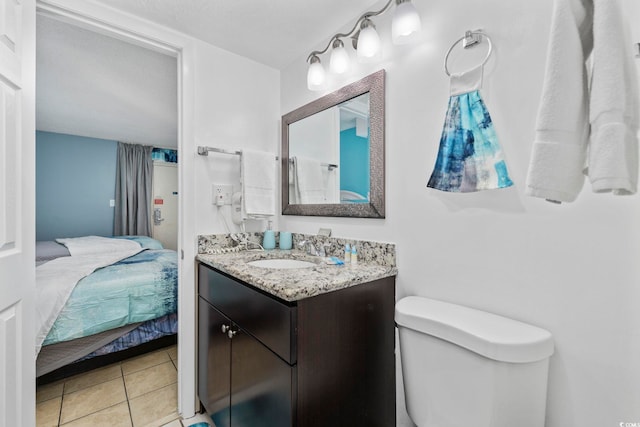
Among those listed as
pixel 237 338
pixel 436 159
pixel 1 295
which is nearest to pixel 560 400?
pixel 436 159

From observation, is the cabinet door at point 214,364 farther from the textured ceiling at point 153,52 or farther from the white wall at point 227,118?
the textured ceiling at point 153,52

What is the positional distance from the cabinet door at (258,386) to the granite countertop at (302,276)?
8.9 inches

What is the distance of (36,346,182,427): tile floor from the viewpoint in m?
1.52

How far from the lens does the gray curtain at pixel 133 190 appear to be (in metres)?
4.34

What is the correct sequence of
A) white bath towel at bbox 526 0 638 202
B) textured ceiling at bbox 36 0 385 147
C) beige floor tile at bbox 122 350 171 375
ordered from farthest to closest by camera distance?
beige floor tile at bbox 122 350 171 375, textured ceiling at bbox 36 0 385 147, white bath towel at bbox 526 0 638 202

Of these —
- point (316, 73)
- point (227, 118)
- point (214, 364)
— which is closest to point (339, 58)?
point (316, 73)

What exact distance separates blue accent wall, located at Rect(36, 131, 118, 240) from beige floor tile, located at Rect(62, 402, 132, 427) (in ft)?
11.6

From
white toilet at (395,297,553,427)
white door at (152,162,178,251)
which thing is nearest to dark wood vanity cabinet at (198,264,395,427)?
white toilet at (395,297,553,427)

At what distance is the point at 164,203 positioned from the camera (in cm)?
479

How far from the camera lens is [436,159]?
103cm

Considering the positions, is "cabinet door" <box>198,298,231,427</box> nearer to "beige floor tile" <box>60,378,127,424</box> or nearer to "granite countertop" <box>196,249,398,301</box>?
"granite countertop" <box>196,249,398,301</box>

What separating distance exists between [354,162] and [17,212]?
1333 mm

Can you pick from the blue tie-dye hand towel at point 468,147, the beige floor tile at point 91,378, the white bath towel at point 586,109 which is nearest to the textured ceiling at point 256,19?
the blue tie-dye hand towel at point 468,147

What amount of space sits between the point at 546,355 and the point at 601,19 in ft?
2.58
